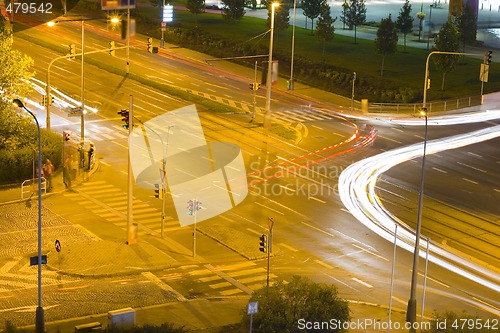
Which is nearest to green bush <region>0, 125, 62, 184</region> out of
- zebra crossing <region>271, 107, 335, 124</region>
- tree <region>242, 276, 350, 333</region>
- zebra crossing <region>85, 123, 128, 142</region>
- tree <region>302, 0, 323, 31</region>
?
zebra crossing <region>85, 123, 128, 142</region>

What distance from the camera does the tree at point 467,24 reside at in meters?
92.4

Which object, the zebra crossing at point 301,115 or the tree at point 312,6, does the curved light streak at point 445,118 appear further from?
the tree at point 312,6

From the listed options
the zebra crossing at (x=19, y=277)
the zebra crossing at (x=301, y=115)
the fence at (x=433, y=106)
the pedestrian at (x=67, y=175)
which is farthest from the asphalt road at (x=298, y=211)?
the fence at (x=433, y=106)

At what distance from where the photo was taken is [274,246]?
148 feet

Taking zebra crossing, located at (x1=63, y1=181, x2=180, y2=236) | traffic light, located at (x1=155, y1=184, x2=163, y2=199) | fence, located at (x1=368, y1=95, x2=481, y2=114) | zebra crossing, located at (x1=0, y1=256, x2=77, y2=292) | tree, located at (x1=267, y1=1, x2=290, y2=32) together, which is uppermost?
tree, located at (x1=267, y1=1, x2=290, y2=32)

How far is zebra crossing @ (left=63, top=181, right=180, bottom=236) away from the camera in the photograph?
1882 inches

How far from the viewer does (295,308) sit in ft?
106

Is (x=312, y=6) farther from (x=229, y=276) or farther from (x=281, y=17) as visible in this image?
(x=229, y=276)

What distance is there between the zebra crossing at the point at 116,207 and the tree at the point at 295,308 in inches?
597

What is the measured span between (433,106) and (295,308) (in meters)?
48.0

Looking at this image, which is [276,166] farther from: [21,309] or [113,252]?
[21,309]

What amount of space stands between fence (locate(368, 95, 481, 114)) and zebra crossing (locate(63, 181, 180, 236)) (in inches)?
1196

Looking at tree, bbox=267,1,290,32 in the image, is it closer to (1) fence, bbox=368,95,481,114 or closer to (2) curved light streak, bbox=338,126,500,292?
(1) fence, bbox=368,95,481,114

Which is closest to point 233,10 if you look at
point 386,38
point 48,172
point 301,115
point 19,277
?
point 386,38
